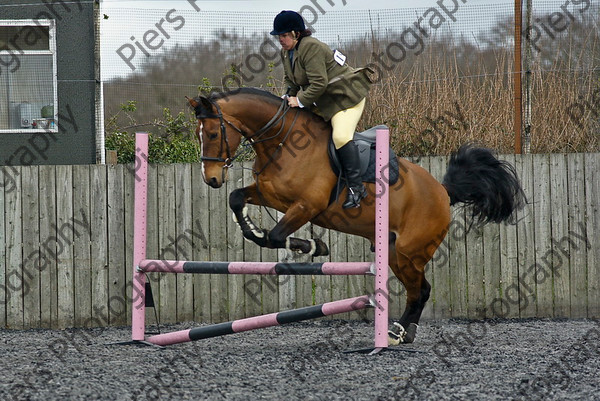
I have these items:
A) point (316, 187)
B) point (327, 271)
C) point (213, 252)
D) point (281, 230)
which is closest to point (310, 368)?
point (327, 271)

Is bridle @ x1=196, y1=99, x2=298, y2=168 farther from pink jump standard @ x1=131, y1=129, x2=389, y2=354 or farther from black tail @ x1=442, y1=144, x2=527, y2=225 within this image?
black tail @ x1=442, y1=144, x2=527, y2=225

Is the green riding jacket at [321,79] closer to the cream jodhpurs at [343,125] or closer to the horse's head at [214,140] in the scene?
the cream jodhpurs at [343,125]

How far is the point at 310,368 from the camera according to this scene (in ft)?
15.9

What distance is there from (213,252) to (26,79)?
4.29 metres

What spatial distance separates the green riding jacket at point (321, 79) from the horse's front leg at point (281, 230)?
737mm

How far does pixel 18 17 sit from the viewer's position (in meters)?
10.4

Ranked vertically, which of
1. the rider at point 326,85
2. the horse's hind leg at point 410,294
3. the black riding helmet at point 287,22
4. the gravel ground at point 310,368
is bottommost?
the gravel ground at point 310,368

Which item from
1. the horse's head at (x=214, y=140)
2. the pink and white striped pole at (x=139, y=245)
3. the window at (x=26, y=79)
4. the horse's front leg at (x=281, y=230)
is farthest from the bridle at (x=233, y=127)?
the window at (x=26, y=79)

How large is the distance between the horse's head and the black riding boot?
2.60 feet

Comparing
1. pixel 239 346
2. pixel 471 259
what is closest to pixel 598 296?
pixel 471 259

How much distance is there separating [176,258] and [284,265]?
2.79 metres

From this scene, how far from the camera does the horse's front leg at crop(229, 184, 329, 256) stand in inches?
200

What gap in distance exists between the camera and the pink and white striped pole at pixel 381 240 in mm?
5176

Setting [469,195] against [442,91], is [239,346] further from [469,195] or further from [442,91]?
[442,91]
